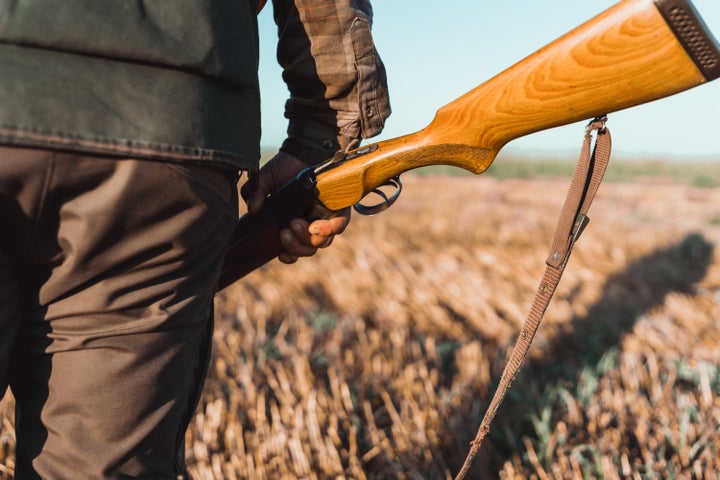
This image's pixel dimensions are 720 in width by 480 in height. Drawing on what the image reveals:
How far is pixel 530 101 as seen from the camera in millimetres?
1276

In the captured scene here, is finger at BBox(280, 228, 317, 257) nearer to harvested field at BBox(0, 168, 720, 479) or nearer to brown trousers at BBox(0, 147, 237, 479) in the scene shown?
brown trousers at BBox(0, 147, 237, 479)

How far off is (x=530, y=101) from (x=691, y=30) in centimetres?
32

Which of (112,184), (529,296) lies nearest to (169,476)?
(112,184)

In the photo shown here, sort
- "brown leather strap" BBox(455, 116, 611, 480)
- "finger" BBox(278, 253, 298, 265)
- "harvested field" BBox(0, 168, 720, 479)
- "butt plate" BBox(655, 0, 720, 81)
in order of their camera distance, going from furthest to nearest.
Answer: "harvested field" BBox(0, 168, 720, 479) → "finger" BBox(278, 253, 298, 265) → "brown leather strap" BBox(455, 116, 611, 480) → "butt plate" BBox(655, 0, 720, 81)

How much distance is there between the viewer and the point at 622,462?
2.12 m

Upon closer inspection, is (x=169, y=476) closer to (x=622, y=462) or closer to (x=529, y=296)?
(x=622, y=462)

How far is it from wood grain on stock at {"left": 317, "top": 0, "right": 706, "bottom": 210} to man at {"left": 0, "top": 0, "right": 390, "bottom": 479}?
0.40m

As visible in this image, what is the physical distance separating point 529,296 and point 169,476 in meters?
3.45

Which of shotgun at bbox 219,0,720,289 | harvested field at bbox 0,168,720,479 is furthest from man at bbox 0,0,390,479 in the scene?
harvested field at bbox 0,168,720,479

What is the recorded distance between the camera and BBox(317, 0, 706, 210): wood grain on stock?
110 centimetres

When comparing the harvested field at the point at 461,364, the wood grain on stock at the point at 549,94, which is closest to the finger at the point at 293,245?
the wood grain on stock at the point at 549,94

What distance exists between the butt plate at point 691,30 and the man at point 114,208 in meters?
0.73

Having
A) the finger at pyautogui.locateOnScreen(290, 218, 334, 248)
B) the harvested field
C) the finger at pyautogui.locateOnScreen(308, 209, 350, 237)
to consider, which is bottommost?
the harvested field

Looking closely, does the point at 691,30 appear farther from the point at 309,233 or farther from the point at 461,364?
the point at 461,364
